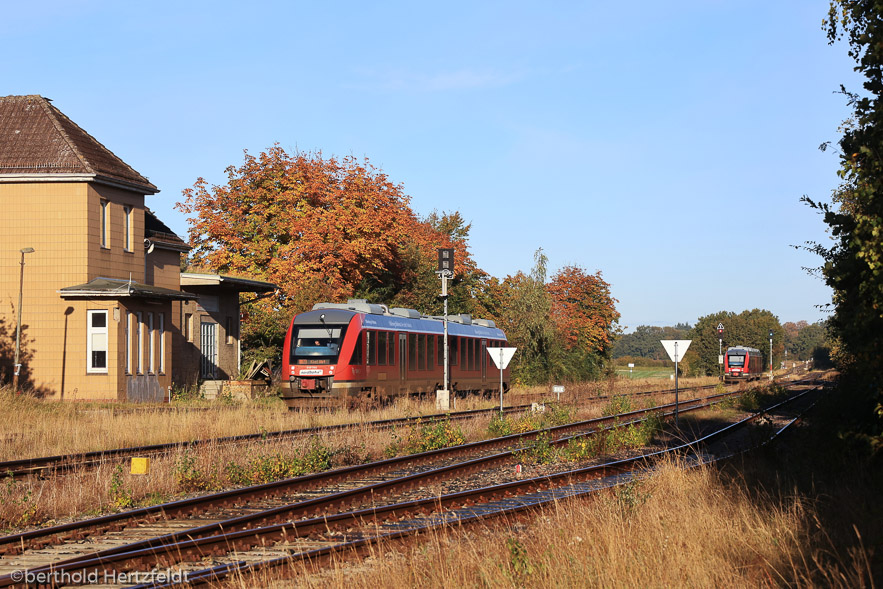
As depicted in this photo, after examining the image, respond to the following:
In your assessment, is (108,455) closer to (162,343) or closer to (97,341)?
(97,341)

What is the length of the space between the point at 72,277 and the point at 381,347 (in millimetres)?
10465

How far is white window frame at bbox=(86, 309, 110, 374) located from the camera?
95.1 ft

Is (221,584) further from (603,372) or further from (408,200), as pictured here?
(603,372)

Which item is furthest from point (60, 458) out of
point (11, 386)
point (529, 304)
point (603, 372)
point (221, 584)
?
point (603, 372)

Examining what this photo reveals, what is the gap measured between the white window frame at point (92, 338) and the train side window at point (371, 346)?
28.3 ft

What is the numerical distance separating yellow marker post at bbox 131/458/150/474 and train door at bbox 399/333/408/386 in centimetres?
1712

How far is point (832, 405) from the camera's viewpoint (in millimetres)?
16047

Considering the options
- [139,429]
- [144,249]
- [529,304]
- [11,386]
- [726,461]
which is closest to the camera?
[726,461]

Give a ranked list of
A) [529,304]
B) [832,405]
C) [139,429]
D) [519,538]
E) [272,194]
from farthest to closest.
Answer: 1. [272,194]
2. [529,304]
3. [139,429]
4. [832,405]
5. [519,538]

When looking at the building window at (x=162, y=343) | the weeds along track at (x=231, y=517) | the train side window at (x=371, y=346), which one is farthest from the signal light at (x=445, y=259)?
the weeds along track at (x=231, y=517)

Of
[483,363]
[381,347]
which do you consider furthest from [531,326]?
[381,347]

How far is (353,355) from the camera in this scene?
2638 cm

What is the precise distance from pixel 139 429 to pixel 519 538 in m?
12.4

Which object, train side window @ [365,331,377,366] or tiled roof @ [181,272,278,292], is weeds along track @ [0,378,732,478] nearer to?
train side window @ [365,331,377,366]
